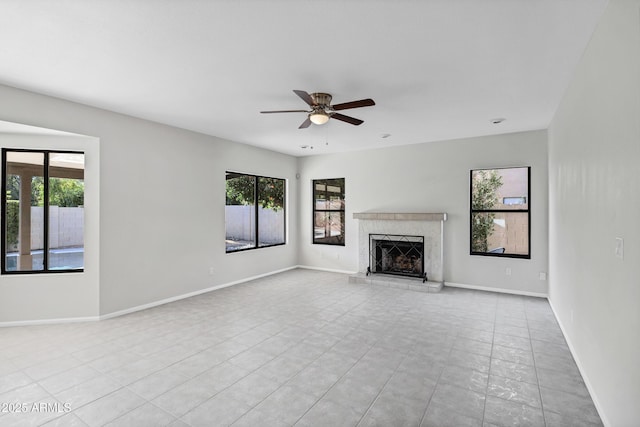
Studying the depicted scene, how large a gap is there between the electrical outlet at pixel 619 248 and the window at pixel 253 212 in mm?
5249

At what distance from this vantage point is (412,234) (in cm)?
606

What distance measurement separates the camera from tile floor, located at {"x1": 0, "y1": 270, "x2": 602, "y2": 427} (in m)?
2.19

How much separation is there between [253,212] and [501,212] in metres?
4.52

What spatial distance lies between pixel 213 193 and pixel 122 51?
123 inches

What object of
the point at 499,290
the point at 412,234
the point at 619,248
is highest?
the point at 619,248

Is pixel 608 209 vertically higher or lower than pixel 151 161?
lower

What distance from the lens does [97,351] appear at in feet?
10.4

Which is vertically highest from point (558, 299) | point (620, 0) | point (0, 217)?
point (620, 0)

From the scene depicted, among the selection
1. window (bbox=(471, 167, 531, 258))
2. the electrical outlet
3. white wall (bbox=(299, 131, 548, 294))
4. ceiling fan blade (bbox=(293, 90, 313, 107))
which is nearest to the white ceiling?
ceiling fan blade (bbox=(293, 90, 313, 107))

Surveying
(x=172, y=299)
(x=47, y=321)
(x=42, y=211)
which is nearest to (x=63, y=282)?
(x=47, y=321)

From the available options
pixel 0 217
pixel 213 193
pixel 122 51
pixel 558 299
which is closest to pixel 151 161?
pixel 213 193

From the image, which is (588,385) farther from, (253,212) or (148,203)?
(253,212)

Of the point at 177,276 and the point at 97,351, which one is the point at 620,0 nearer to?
the point at 97,351

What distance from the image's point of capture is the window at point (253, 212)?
6.01 m
